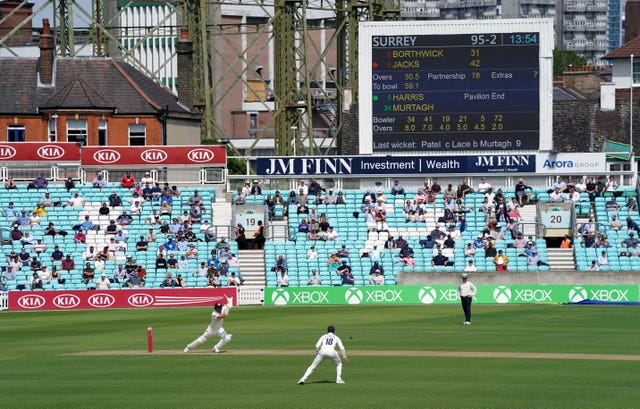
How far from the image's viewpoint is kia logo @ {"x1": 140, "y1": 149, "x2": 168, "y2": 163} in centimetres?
5544

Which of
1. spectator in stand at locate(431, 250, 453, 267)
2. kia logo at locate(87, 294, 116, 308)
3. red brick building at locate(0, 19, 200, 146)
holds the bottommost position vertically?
kia logo at locate(87, 294, 116, 308)

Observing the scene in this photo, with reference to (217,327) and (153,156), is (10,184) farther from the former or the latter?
(217,327)

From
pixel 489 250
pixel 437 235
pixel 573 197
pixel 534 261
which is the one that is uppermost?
pixel 573 197

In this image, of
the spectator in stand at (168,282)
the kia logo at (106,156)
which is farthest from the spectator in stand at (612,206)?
the kia logo at (106,156)

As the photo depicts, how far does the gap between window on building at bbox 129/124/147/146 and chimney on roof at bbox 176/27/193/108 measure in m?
3.82

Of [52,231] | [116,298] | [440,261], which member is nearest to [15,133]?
[52,231]

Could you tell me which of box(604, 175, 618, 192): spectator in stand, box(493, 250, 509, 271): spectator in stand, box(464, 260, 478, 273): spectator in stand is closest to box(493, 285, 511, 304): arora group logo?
box(464, 260, 478, 273): spectator in stand

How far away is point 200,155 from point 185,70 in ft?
35.1

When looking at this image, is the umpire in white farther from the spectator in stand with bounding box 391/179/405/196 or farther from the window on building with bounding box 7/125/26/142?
the window on building with bounding box 7/125/26/142

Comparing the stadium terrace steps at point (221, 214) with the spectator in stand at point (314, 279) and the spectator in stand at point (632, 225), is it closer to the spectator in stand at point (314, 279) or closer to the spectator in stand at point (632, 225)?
the spectator in stand at point (314, 279)

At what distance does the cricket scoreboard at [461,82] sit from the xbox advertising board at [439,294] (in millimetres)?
5337

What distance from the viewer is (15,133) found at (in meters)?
61.3

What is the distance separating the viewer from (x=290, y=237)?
168 feet

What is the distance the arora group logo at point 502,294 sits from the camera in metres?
45.3
